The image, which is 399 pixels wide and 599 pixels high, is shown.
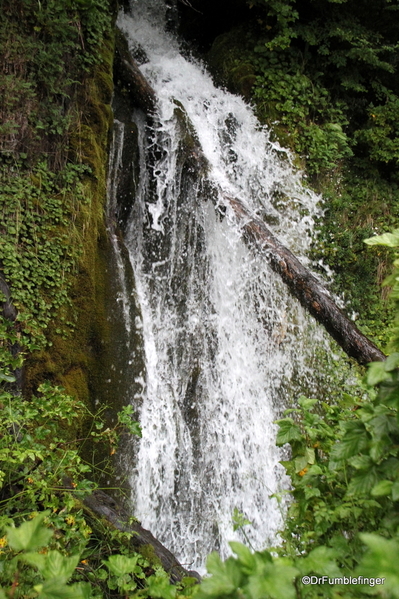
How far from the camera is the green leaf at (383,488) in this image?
117 centimetres

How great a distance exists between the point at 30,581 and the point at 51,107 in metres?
4.25

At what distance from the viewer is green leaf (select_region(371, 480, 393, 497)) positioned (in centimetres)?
117

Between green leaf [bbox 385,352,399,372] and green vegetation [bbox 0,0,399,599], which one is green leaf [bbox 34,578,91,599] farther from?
green leaf [bbox 385,352,399,372]

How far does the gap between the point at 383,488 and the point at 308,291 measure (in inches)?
107

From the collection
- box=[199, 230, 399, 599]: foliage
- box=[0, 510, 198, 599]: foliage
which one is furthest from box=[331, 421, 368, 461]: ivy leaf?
box=[0, 510, 198, 599]: foliage

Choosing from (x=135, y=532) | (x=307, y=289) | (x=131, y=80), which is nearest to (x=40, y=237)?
(x=307, y=289)

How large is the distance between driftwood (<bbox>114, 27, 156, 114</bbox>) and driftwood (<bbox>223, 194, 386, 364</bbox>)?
2.28 m

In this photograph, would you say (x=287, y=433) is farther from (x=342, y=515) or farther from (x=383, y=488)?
(x=383, y=488)

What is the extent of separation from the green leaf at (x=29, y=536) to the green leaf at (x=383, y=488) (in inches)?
35.8

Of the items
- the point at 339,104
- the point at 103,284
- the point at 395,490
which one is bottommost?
the point at 103,284

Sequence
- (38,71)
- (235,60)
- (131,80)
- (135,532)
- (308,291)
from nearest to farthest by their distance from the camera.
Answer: (135,532) < (308,291) < (38,71) < (131,80) < (235,60)

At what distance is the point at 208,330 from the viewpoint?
17.2 feet

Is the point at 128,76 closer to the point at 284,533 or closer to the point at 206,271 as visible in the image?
the point at 206,271

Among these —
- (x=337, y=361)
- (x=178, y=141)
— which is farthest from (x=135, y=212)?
(x=337, y=361)
